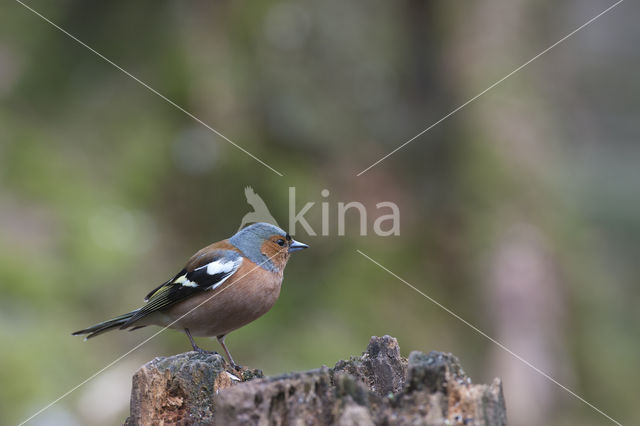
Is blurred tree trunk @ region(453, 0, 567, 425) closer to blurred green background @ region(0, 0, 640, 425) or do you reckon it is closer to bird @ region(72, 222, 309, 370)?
blurred green background @ region(0, 0, 640, 425)

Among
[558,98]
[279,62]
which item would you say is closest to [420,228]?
[279,62]

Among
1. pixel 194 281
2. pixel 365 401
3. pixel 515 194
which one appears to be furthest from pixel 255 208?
pixel 365 401

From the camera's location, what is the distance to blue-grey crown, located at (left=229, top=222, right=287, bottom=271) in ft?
18.4

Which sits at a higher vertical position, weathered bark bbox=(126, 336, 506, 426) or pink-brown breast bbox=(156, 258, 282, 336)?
weathered bark bbox=(126, 336, 506, 426)

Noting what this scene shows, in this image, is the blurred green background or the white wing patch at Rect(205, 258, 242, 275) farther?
the blurred green background

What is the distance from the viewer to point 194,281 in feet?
17.3

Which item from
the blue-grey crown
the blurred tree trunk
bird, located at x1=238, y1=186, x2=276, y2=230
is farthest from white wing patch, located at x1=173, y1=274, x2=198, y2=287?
Answer: the blurred tree trunk

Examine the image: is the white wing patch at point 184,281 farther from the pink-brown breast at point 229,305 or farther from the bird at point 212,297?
the pink-brown breast at point 229,305

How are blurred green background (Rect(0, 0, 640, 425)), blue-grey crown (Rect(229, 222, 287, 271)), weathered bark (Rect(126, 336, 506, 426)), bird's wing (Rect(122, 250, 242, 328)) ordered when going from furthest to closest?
blurred green background (Rect(0, 0, 640, 425)) → blue-grey crown (Rect(229, 222, 287, 271)) → bird's wing (Rect(122, 250, 242, 328)) → weathered bark (Rect(126, 336, 506, 426))

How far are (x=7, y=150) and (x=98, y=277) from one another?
2091 mm

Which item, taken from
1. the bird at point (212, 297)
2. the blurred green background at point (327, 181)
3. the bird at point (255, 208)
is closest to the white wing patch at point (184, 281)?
the bird at point (212, 297)

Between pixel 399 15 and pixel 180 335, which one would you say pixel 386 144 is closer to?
pixel 399 15

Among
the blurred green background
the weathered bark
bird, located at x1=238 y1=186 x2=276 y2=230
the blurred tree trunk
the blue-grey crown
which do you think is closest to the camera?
the weathered bark

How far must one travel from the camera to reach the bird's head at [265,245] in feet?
18.6
